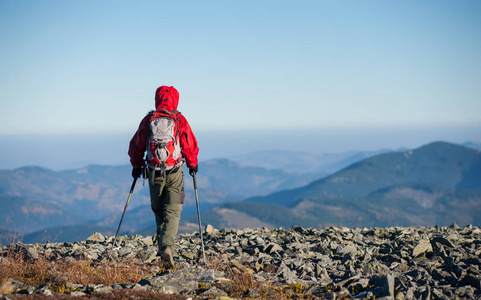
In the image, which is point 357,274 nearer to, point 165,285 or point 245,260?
point 245,260


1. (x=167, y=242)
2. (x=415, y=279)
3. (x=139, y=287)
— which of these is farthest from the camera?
(x=167, y=242)

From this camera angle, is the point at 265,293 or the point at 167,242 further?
the point at 167,242

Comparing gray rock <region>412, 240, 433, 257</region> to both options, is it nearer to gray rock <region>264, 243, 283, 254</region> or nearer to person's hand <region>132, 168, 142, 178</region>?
gray rock <region>264, 243, 283, 254</region>

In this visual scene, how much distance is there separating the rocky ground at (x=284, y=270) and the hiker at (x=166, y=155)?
1003mm

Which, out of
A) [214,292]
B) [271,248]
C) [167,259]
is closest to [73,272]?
[167,259]

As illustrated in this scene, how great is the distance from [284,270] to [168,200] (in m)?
3.43

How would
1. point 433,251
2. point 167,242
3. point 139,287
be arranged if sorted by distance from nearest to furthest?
point 139,287 < point 167,242 < point 433,251

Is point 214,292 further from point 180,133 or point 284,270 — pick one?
point 180,133

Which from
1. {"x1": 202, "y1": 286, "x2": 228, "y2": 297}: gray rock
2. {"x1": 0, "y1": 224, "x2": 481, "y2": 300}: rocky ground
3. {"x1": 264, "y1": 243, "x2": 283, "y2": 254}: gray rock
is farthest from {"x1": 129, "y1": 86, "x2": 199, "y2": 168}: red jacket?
{"x1": 264, "y1": 243, "x2": 283, "y2": 254}: gray rock

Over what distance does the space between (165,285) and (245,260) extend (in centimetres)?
303

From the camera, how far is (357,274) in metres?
9.34

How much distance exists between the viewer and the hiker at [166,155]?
9.80m

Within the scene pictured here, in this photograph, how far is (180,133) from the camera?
10141 millimetres

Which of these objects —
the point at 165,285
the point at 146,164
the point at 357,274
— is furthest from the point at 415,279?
the point at 146,164
